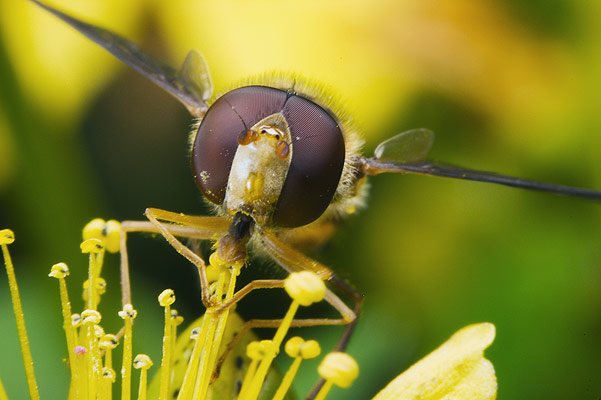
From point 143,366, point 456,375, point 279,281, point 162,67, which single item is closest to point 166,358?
point 143,366

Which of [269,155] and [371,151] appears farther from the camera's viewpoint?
[371,151]

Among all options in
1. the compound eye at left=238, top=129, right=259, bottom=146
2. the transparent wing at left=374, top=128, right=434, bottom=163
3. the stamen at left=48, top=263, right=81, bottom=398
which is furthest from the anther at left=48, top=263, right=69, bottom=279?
the transparent wing at left=374, top=128, right=434, bottom=163

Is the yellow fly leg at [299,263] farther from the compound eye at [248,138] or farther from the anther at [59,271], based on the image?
the anther at [59,271]

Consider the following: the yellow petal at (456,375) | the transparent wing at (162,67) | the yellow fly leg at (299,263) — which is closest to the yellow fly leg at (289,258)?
the yellow fly leg at (299,263)

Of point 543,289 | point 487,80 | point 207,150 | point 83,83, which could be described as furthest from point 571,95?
point 83,83

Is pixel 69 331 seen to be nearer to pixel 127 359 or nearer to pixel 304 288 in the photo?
pixel 127 359

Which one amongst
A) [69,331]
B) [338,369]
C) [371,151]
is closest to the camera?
[338,369]
